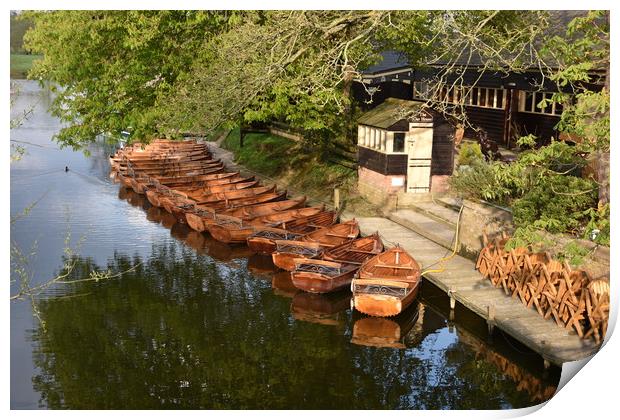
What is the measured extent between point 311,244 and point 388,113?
796cm

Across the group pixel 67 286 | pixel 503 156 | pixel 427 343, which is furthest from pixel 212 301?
pixel 503 156

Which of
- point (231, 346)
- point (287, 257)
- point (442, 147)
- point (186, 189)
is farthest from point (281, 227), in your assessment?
point (231, 346)

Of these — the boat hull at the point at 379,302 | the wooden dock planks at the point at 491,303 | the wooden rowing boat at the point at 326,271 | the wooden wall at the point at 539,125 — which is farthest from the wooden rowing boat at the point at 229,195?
the boat hull at the point at 379,302

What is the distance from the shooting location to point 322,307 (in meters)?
20.1

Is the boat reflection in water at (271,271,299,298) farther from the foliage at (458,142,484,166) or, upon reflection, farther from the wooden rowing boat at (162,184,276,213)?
the foliage at (458,142,484,166)

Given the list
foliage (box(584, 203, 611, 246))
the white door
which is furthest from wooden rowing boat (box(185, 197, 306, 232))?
foliage (box(584, 203, 611, 246))

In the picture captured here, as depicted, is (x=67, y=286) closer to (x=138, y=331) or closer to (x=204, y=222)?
(x=138, y=331)

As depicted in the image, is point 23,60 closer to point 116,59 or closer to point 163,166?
point 163,166

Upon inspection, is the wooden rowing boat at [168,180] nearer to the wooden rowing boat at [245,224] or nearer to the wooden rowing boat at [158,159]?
the wooden rowing boat at [158,159]

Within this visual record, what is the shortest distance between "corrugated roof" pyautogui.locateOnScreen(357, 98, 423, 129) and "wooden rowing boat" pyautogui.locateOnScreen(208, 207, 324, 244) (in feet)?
13.9

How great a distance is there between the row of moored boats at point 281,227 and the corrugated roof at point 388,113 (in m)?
3.82

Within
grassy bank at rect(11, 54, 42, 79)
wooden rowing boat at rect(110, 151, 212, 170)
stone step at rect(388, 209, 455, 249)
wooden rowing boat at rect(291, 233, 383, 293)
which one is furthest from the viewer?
wooden rowing boat at rect(110, 151, 212, 170)

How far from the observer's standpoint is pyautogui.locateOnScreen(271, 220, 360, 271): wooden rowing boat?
22.4m

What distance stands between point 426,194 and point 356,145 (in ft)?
19.6
